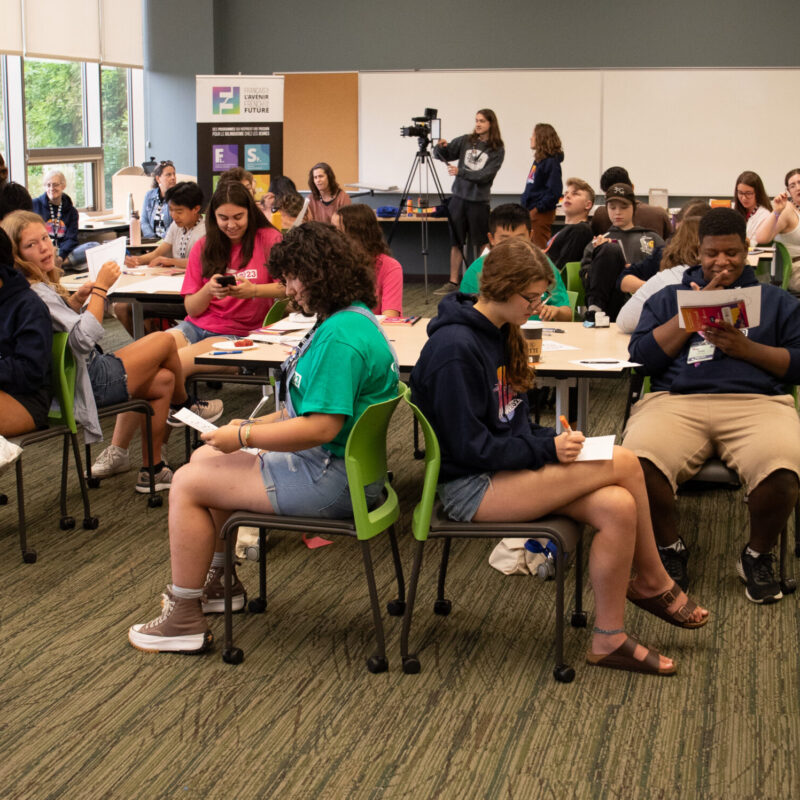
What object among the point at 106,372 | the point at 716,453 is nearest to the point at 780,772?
the point at 716,453

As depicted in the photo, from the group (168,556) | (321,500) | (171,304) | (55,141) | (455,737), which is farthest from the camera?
(55,141)

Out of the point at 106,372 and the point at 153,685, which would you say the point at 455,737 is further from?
the point at 106,372

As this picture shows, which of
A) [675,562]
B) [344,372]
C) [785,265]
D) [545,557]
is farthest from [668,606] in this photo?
[785,265]

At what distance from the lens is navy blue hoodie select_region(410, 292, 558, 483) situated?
2.66m

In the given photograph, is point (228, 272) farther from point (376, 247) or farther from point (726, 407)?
point (726, 407)

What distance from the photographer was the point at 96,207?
1041cm

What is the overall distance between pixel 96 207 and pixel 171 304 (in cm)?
560

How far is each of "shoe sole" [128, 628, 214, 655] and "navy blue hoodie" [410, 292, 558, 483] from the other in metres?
0.81

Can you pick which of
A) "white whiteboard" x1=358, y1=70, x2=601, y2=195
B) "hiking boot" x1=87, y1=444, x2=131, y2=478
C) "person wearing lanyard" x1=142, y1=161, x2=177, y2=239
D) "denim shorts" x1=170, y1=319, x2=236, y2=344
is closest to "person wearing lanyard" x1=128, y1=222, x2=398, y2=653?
"hiking boot" x1=87, y1=444, x2=131, y2=478

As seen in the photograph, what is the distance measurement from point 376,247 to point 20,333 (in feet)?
5.27

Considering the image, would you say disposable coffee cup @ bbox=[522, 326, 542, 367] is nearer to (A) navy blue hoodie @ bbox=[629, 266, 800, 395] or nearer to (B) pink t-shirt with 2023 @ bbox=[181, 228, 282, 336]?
(A) navy blue hoodie @ bbox=[629, 266, 800, 395]

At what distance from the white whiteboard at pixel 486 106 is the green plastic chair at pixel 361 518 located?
8192 millimetres

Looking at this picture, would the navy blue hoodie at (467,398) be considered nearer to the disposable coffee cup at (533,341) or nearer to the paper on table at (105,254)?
the disposable coffee cup at (533,341)

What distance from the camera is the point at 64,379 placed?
3.66 m
